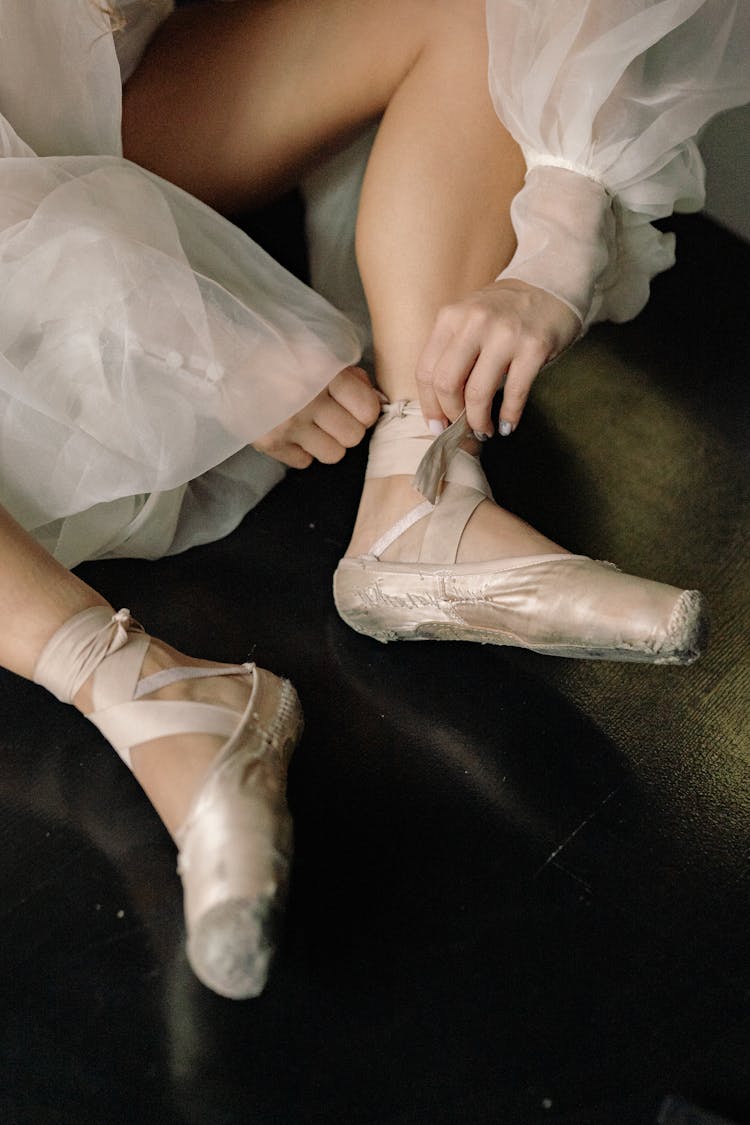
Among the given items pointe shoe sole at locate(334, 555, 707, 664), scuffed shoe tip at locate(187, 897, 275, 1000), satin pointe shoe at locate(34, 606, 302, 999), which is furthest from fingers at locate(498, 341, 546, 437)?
scuffed shoe tip at locate(187, 897, 275, 1000)

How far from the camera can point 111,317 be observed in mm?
709

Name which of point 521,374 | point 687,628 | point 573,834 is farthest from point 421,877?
point 521,374

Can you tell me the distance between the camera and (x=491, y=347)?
693 mm

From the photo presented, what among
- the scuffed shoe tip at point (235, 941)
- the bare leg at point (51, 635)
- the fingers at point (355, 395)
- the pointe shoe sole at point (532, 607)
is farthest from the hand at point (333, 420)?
the scuffed shoe tip at point (235, 941)

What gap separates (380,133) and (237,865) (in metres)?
0.56

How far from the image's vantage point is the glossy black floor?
22.5 inches

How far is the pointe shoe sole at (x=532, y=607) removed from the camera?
2.02ft

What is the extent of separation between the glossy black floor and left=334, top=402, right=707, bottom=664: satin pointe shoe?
0.05 m

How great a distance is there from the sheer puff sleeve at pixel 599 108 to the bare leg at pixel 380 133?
4cm

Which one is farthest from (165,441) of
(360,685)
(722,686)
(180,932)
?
(722,686)

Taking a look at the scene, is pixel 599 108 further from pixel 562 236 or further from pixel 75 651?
pixel 75 651

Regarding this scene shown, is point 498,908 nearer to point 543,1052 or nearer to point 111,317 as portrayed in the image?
point 543,1052

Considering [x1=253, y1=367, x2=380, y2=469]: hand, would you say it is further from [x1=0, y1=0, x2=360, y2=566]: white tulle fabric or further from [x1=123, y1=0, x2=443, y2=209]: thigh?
[x1=123, y1=0, x2=443, y2=209]: thigh

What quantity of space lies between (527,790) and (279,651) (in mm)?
201
